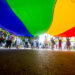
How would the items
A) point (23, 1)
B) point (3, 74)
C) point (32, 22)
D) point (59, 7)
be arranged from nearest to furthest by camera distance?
1. point (3, 74)
2. point (23, 1)
3. point (59, 7)
4. point (32, 22)

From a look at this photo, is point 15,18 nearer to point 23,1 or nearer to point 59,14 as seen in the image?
point 23,1

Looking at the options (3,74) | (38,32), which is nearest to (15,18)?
(38,32)

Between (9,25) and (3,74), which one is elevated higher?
(9,25)

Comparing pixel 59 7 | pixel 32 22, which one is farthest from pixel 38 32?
pixel 59 7

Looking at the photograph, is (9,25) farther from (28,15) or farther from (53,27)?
(53,27)

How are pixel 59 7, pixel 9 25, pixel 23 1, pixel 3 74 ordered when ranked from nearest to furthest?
pixel 3 74 < pixel 23 1 < pixel 59 7 < pixel 9 25

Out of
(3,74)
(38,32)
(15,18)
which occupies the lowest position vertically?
(3,74)

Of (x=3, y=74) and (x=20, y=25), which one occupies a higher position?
(x=20, y=25)

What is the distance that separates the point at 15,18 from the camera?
11.2ft

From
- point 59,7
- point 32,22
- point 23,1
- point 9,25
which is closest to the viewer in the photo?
point 23,1

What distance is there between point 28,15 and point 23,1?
0.49 meters

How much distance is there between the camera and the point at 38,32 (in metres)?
3.61

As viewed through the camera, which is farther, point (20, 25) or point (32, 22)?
point (20, 25)

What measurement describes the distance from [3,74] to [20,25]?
7.21 ft
